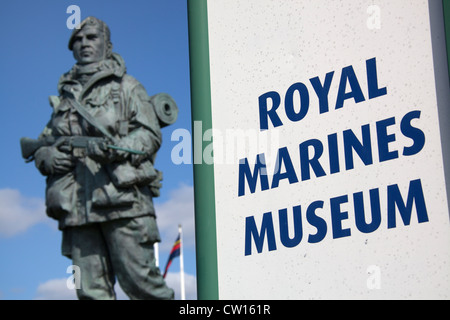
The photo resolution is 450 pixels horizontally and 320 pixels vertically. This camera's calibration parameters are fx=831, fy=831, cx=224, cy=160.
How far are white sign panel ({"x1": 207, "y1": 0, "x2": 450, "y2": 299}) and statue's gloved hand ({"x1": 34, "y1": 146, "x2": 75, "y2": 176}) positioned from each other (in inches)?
225

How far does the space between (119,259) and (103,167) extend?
0.78 m

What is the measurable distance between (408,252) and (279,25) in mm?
407

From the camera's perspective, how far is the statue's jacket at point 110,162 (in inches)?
266

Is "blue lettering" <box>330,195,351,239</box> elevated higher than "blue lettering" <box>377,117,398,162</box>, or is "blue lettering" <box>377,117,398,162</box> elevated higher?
"blue lettering" <box>377,117,398,162</box>

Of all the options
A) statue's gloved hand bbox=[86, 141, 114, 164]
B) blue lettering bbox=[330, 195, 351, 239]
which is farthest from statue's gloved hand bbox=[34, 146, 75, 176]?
blue lettering bbox=[330, 195, 351, 239]

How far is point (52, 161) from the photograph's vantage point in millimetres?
6918

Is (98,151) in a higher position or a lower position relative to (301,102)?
higher

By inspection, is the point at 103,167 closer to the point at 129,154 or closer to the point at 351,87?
the point at 129,154

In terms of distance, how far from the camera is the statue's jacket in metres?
6.75

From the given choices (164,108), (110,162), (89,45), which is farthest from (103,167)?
(89,45)

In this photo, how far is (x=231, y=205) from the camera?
127cm

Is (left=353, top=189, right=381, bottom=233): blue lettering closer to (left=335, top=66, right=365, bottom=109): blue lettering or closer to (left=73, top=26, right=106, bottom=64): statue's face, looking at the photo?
(left=335, top=66, right=365, bottom=109): blue lettering
